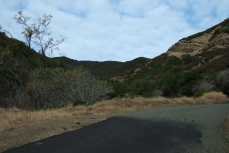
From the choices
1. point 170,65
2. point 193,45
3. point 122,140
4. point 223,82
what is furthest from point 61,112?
point 193,45

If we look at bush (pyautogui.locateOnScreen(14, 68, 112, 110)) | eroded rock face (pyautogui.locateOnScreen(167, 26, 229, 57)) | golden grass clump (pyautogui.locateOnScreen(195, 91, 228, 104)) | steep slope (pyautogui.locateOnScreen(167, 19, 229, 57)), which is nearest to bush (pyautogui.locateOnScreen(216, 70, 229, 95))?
golden grass clump (pyautogui.locateOnScreen(195, 91, 228, 104))

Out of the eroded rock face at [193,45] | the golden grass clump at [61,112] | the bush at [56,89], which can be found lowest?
the golden grass clump at [61,112]

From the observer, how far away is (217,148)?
5.33 meters

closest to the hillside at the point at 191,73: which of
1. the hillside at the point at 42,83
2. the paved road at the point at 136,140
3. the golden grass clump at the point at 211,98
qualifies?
the golden grass clump at the point at 211,98

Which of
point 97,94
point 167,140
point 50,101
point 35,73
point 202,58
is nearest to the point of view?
point 167,140

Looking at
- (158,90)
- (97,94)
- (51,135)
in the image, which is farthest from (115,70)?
(51,135)

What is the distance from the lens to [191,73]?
31375mm

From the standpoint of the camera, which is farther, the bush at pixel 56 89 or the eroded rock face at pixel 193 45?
the eroded rock face at pixel 193 45

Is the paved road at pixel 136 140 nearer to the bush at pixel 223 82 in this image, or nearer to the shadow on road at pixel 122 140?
the shadow on road at pixel 122 140

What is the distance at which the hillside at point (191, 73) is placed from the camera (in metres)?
28.7

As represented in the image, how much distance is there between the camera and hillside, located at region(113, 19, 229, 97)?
28.7m

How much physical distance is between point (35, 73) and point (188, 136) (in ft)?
34.7

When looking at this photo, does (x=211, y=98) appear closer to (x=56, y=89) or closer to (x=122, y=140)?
(x=56, y=89)

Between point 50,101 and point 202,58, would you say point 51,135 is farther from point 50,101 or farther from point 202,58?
point 202,58
